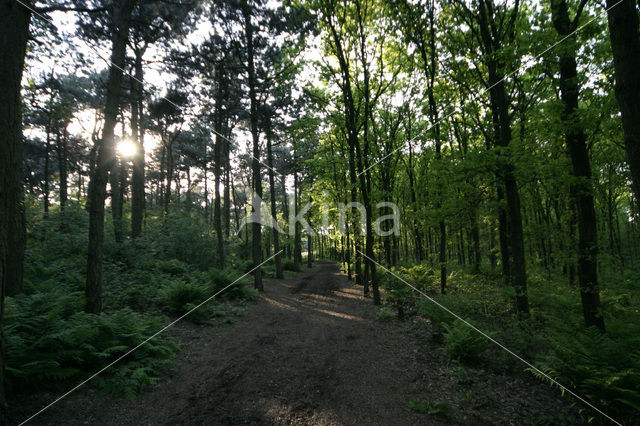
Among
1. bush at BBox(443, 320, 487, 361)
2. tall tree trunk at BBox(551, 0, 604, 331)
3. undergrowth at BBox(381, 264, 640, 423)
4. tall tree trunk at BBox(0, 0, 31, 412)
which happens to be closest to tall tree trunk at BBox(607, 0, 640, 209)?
undergrowth at BBox(381, 264, 640, 423)

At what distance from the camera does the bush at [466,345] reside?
572 centimetres

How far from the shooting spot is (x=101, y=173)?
6449 millimetres

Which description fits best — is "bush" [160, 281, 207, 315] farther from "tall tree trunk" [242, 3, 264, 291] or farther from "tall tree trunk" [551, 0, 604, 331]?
"tall tree trunk" [551, 0, 604, 331]

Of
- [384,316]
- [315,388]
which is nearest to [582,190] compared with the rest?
[384,316]

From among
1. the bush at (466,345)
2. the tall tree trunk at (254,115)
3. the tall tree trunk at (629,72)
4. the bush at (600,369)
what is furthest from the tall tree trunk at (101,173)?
the bush at (600,369)

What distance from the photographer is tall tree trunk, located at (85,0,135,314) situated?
6.34m

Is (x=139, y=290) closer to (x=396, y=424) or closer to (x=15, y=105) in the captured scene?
(x=15, y=105)

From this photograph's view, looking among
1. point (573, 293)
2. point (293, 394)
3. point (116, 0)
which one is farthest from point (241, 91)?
point (573, 293)

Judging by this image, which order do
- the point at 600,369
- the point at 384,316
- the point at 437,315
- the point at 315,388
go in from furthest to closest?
the point at 384,316
the point at 437,315
the point at 315,388
the point at 600,369

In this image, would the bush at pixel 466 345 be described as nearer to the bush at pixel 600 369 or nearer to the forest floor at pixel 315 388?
the forest floor at pixel 315 388

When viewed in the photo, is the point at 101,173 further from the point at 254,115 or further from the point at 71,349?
the point at 254,115

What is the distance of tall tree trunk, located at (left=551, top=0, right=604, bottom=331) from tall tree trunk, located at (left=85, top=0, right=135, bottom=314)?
10245 millimetres

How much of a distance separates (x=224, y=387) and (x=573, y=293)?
1166cm

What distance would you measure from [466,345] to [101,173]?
363 inches
